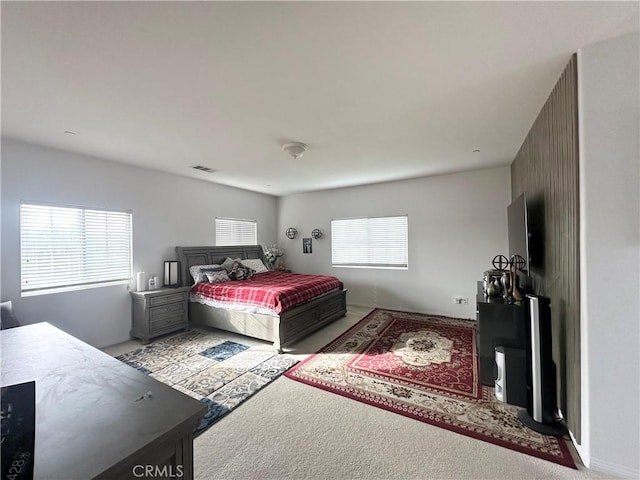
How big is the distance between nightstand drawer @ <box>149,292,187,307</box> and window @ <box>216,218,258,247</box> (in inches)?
56.8

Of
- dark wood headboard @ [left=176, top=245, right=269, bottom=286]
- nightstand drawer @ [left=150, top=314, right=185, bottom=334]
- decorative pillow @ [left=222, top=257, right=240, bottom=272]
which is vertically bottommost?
nightstand drawer @ [left=150, top=314, right=185, bottom=334]

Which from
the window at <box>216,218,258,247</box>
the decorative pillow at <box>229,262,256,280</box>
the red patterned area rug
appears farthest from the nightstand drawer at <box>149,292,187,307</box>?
the red patterned area rug

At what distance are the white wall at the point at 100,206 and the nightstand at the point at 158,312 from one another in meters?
0.20

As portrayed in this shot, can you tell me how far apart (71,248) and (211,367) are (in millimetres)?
2399

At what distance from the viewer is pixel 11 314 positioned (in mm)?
2734

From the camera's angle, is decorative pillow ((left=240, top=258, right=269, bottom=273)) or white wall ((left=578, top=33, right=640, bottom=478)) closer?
white wall ((left=578, top=33, right=640, bottom=478))

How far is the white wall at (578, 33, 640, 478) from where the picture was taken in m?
1.62

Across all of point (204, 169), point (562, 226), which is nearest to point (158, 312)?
point (204, 169)

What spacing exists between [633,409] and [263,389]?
262cm

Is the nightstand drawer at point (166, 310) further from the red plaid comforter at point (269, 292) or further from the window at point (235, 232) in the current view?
the window at point (235, 232)

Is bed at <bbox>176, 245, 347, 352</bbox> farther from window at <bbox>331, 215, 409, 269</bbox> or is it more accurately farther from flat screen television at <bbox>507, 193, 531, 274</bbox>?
flat screen television at <bbox>507, 193, 531, 274</bbox>

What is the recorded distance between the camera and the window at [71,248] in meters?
3.15

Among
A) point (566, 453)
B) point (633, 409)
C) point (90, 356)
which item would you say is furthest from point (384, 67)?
point (566, 453)

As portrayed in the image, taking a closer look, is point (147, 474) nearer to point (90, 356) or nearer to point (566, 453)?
point (90, 356)
